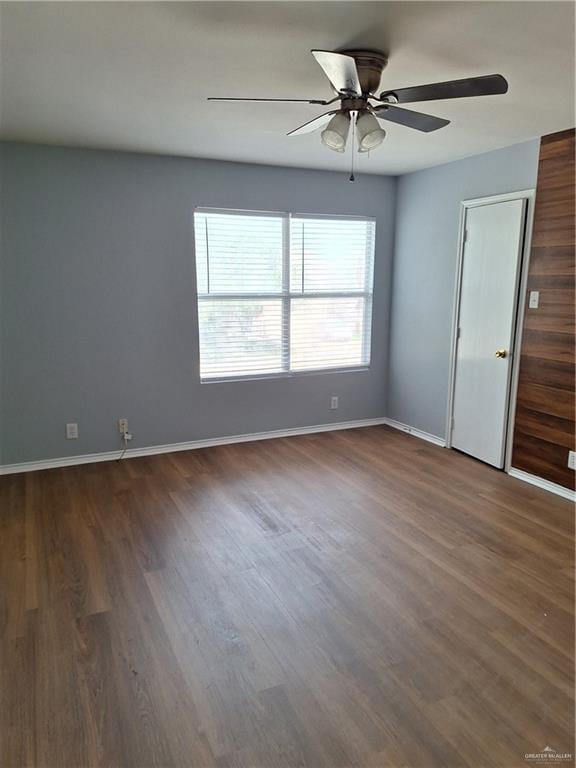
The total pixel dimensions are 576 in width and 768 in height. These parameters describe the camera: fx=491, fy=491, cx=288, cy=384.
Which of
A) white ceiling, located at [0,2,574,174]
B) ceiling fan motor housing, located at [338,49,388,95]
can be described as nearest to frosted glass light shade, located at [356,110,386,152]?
ceiling fan motor housing, located at [338,49,388,95]

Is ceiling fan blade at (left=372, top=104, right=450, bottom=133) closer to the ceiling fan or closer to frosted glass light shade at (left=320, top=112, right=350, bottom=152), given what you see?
the ceiling fan

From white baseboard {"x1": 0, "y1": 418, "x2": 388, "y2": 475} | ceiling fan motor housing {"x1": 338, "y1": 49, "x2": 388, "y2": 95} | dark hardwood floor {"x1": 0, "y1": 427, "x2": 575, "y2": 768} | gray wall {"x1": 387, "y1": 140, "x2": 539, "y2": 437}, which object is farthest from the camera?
gray wall {"x1": 387, "y1": 140, "x2": 539, "y2": 437}

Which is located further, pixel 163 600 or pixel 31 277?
pixel 31 277

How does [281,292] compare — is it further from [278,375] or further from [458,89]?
[458,89]

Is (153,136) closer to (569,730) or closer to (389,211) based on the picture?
(389,211)

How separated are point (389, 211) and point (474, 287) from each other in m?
1.38

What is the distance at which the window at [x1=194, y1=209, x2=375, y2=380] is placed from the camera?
14.3ft

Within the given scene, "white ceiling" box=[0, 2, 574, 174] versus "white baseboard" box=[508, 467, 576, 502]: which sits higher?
"white ceiling" box=[0, 2, 574, 174]

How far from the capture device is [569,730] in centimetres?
168

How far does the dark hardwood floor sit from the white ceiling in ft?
8.08

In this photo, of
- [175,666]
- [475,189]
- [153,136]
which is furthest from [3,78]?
[475,189]

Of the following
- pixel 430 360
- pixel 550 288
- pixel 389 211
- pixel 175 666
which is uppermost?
pixel 389 211

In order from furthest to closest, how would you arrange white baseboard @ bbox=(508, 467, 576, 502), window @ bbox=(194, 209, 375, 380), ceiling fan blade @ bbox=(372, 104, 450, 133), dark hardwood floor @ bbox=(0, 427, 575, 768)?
window @ bbox=(194, 209, 375, 380), white baseboard @ bbox=(508, 467, 576, 502), ceiling fan blade @ bbox=(372, 104, 450, 133), dark hardwood floor @ bbox=(0, 427, 575, 768)

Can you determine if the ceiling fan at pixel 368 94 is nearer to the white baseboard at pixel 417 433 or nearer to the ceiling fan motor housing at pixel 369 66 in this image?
the ceiling fan motor housing at pixel 369 66
